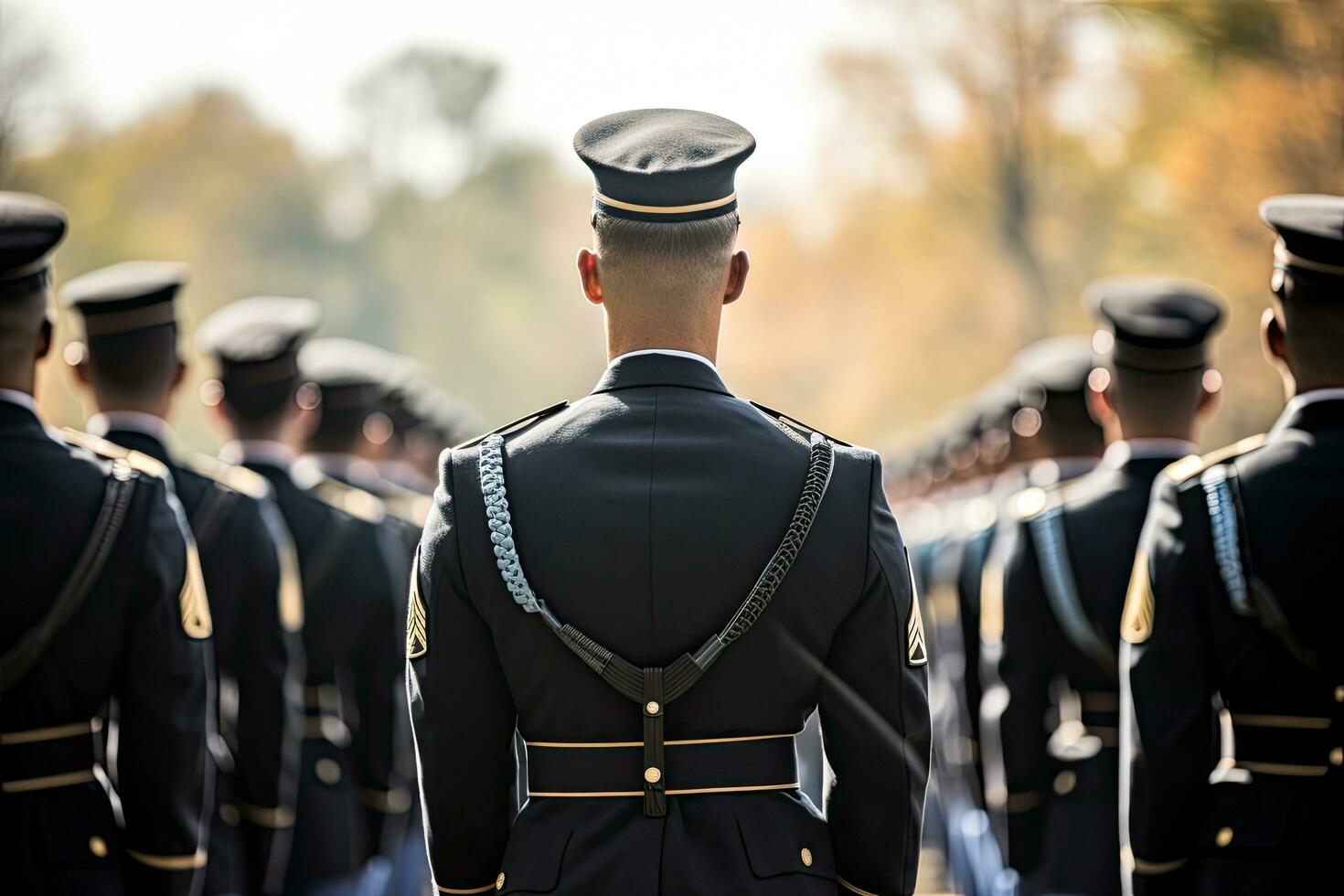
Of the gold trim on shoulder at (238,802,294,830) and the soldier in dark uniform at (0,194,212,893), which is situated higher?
the soldier in dark uniform at (0,194,212,893)

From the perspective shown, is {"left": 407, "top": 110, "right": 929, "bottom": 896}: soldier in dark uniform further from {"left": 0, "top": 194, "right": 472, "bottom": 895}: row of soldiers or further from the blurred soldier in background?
the blurred soldier in background

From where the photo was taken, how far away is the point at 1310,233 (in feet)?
10.5

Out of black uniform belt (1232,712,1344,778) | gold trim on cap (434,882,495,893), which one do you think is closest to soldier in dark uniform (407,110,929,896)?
gold trim on cap (434,882,495,893)

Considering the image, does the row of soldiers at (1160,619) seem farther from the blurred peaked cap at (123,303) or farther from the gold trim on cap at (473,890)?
the blurred peaked cap at (123,303)

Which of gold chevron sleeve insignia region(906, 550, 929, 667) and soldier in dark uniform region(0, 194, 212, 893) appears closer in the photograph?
gold chevron sleeve insignia region(906, 550, 929, 667)

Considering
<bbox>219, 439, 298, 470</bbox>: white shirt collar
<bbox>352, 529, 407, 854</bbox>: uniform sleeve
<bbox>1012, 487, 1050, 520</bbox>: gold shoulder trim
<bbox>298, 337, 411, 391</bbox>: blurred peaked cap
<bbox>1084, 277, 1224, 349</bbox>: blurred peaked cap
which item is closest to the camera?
<bbox>1084, 277, 1224, 349</bbox>: blurred peaked cap

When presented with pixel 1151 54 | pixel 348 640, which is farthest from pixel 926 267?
pixel 348 640

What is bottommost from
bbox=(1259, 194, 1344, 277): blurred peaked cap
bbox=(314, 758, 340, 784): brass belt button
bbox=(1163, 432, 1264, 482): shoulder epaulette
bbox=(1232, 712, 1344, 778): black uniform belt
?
bbox=(314, 758, 340, 784): brass belt button

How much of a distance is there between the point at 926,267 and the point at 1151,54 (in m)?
7.37

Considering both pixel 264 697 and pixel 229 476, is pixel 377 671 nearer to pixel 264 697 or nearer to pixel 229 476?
pixel 264 697

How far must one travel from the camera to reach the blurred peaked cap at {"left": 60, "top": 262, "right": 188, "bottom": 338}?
13.8 feet

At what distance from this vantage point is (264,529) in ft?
14.7

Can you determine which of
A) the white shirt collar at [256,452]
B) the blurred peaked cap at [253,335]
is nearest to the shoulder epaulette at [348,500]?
the white shirt collar at [256,452]

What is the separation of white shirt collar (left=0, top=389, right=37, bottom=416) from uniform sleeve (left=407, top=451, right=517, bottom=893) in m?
1.12
